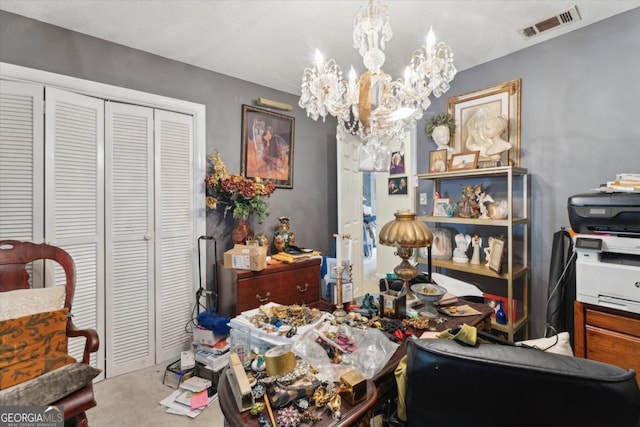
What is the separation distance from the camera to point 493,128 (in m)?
2.54

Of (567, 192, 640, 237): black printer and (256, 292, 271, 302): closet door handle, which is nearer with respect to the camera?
(567, 192, 640, 237): black printer

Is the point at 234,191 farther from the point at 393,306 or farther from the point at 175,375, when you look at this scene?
the point at 393,306

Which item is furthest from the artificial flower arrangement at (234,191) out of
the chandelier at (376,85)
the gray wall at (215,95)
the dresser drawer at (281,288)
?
the chandelier at (376,85)

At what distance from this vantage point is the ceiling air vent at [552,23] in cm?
200

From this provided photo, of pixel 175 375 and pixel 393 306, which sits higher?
pixel 393 306

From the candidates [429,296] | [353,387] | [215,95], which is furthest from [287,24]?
[353,387]

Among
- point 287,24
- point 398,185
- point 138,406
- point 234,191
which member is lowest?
point 138,406

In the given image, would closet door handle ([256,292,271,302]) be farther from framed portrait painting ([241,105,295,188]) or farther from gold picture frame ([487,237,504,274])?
gold picture frame ([487,237,504,274])

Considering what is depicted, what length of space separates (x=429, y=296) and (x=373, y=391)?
71 centimetres

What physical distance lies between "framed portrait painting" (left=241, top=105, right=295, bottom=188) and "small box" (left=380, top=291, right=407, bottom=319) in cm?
212

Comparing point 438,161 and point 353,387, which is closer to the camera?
point 353,387

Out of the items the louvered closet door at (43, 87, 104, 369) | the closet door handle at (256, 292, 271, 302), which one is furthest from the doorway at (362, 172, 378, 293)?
the louvered closet door at (43, 87, 104, 369)

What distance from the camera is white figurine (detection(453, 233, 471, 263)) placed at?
Answer: 9.01 ft

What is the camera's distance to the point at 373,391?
94 centimetres
